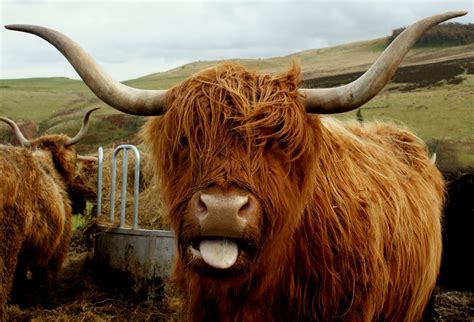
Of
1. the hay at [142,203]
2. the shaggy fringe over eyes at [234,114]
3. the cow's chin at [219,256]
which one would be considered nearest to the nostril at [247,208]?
the cow's chin at [219,256]

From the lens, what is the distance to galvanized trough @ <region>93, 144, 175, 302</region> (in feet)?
22.0

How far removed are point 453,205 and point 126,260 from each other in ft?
12.9

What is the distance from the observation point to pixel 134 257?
6.86 m

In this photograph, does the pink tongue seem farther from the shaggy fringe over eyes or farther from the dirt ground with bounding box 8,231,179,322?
the dirt ground with bounding box 8,231,179,322

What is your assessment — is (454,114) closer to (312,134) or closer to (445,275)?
(445,275)

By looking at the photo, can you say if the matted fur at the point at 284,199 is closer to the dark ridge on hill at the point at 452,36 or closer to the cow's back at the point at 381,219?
the cow's back at the point at 381,219

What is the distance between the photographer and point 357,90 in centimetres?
309

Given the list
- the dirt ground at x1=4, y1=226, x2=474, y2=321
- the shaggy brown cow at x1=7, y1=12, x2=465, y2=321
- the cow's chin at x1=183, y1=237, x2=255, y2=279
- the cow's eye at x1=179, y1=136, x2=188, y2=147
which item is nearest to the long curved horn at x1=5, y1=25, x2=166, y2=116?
the shaggy brown cow at x1=7, y1=12, x2=465, y2=321

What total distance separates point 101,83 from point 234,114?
74 cm

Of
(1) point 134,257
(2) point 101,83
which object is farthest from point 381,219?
(1) point 134,257

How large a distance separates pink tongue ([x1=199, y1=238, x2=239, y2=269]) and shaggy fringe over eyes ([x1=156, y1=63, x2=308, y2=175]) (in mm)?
411

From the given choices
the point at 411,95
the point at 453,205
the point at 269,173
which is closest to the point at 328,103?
the point at 269,173

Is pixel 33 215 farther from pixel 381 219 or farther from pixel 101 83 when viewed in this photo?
pixel 381 219

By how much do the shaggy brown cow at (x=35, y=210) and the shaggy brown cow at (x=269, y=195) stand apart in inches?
92.5
